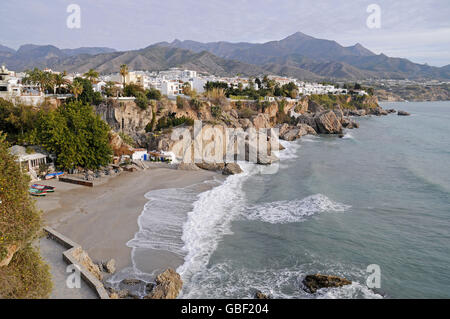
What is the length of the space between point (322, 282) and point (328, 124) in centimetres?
5378

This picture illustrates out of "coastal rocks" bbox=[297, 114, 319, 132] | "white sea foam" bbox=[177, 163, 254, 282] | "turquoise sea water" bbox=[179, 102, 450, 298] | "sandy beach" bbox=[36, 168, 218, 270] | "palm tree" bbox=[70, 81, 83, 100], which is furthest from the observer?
"coastal rocks" bbox=[297, 114, 319, 132]

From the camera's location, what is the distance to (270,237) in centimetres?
1758

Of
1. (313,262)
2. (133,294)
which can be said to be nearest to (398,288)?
(313,262)

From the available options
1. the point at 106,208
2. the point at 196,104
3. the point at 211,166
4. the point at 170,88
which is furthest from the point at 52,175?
the point at 170,88

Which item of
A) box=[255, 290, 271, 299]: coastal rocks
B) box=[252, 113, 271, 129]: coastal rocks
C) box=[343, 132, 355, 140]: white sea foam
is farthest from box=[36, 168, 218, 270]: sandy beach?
box=[343, 132, 355, 140]: white sea foam

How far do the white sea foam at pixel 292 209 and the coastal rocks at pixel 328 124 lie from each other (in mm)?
41262

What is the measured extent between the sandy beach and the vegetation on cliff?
5.40 metres

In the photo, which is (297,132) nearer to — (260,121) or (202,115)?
(260,121)

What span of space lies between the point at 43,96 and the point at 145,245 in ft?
107

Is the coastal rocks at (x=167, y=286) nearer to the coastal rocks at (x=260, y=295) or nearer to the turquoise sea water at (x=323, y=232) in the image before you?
the turquoise sea water at (x=323, y=232)

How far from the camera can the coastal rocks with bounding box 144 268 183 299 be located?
11.7 metres

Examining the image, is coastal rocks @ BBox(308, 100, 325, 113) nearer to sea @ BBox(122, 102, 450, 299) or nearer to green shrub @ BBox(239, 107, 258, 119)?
green shrub @ BBox(239, 107, 258, 119)

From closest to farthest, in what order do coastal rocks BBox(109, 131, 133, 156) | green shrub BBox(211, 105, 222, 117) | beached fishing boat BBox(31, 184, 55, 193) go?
1. beached fishing boat BBox(31, 184, 55, 193)
2. coastal rocks BBox(109, 131, 133, 156)
3. green shrub BBox(211, 105, 222, 117)
